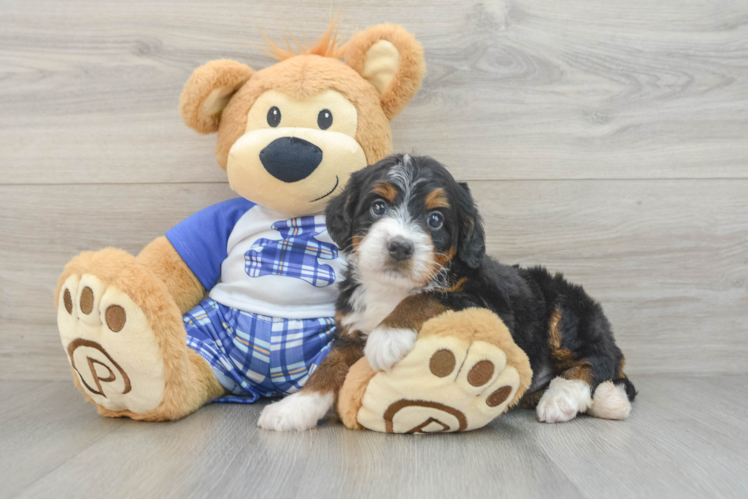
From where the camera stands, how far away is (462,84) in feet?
7.98

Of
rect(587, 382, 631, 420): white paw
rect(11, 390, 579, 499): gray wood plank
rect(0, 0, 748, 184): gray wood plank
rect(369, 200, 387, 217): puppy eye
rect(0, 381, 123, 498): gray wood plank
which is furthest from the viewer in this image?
rect(0, 0, 748, 184): gray wood plank

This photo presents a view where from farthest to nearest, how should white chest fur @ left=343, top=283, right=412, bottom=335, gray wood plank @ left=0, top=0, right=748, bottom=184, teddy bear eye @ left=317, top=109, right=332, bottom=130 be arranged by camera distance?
gray wood plank @ left=0, top=0, right=748, bottom=184
teddy bear eye @ left=317, top=109, right=332, bottom=130
white chest fur @ left=343, top=283, right=412, bottom=335

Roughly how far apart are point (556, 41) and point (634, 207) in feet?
2.56

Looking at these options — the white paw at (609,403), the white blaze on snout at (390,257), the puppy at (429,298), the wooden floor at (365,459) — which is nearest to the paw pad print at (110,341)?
the wooden floor at (365,459)

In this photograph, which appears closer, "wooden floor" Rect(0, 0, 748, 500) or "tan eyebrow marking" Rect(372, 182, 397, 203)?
"tan eyebrow marking" Rect(372, 182, 397, 203)

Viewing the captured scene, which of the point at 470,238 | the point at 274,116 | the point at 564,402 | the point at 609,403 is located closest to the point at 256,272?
the point at 274,116

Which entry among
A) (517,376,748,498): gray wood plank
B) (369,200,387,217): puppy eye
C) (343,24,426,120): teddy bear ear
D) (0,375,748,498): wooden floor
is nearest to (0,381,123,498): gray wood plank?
(0,375,748,498): wooden floor

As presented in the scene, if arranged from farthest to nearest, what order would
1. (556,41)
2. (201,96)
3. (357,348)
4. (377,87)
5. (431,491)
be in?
(556,41)
(377,87)
(201,96)
(357,348)
(431,491)

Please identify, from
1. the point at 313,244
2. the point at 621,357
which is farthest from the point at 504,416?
the point at 313,244

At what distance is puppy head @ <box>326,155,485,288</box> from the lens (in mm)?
1505

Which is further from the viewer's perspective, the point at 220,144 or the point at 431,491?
the point at 220,144

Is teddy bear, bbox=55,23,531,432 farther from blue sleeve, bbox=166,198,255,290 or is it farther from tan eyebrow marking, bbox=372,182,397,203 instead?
tan eyebrow marking, bbox=372,182,397,203

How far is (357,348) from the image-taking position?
70.6 inches

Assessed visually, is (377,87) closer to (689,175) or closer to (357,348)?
(357,348)
